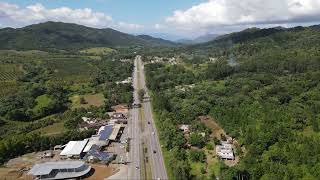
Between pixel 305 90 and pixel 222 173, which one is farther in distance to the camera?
pixel 305 90

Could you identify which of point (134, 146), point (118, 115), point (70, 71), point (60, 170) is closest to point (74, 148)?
point (60, 170)

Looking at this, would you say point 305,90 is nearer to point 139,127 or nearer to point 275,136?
point 275,136

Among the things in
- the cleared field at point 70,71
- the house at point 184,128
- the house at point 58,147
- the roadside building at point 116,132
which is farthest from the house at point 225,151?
the cleared field at point 70,71

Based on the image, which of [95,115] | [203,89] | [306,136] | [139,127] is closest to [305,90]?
[203,89]

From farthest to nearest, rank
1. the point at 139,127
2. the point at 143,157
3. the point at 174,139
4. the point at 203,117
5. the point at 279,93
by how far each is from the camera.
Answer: the point at 279,93 < the point at 203,117 < the point at 139,127 < the point at 174,139 < the point at 143,157

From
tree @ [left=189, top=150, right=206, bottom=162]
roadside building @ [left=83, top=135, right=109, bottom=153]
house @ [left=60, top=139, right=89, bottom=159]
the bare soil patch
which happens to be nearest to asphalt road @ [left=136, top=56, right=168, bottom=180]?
tree @ [left=189, top=150, right=206, bottom=162]

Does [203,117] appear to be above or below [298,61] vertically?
below

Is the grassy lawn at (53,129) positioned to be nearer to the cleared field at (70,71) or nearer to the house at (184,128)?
the house at (184,128)

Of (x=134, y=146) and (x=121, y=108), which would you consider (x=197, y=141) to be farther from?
(x=121, y=108)
